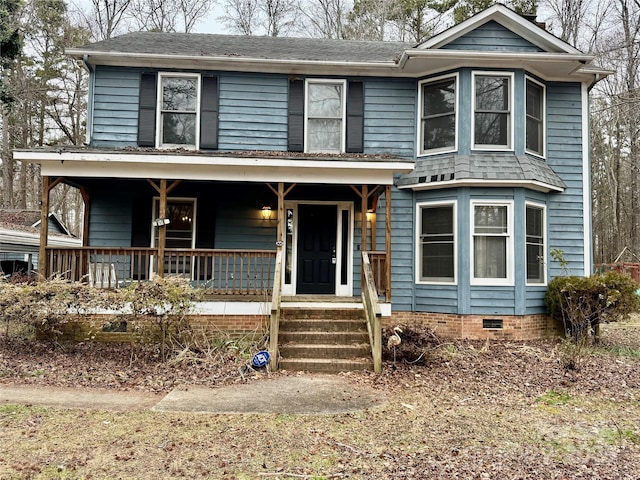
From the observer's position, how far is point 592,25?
2269 cm

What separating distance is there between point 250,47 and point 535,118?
22.5 feet

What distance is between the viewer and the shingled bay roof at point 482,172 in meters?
9.30

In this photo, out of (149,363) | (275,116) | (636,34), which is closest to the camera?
(149,363)

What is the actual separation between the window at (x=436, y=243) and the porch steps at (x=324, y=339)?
227cm

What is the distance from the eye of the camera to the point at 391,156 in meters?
10.0

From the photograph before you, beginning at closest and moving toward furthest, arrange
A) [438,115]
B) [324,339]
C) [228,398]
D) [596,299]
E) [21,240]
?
[228,398] → [324,339] → [596,299] → [438,115] → [21,240]

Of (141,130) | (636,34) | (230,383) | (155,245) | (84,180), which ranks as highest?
(636,34)

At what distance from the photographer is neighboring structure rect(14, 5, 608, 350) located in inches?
373

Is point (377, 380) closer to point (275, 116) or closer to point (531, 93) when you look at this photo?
point (275, 116)

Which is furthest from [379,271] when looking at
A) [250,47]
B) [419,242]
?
[250,47]

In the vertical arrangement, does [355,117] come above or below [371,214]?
above

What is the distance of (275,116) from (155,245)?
153 inches

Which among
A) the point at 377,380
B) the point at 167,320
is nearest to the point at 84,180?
the point at 167,320

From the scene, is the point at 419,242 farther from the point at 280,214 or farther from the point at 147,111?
the point at 147,111
